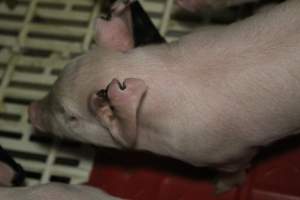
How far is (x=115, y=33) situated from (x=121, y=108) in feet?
1.92

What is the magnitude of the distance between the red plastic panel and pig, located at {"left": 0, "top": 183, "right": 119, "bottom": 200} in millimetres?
808

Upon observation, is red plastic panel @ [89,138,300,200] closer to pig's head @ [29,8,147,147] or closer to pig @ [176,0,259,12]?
pig's head @ [29,8,147,147]

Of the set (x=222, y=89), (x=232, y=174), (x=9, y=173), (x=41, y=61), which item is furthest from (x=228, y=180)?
(x=41, y=61)

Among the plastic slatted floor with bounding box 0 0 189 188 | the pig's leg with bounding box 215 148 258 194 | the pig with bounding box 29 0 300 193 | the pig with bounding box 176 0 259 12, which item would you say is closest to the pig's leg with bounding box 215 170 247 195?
the pig's leg with bounding box 215 148 258 194

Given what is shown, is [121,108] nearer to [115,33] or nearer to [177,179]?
[115,33]

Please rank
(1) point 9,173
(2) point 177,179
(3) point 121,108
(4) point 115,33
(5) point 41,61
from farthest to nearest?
1. (5) point 41,61
2. (2) point 177,179
3. (1) point 9,173
4. (4) point 115,33
5. (3) point 121,108

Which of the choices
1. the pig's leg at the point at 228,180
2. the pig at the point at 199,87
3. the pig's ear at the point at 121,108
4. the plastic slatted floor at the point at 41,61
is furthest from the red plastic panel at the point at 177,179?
the pig's ear at the point at 121,108

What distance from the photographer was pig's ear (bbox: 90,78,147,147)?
2518 mm

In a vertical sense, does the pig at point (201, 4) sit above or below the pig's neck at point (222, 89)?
above

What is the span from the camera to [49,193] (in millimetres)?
2713

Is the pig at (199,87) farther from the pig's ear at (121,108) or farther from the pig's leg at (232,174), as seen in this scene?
the pig's leg at (232,174)

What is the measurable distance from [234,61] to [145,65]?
0.43 m

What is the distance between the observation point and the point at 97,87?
2.80m

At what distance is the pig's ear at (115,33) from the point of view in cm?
298
